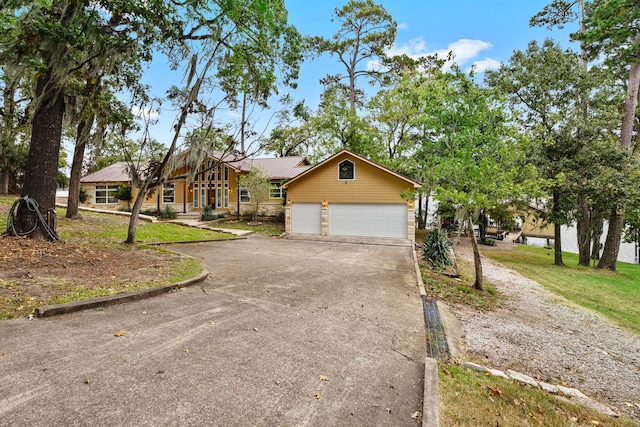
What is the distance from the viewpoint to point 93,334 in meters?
3.74

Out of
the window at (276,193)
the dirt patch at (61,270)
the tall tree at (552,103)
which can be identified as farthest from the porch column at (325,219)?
the tall tree at (552,103)

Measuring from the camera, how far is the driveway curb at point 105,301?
4223mm

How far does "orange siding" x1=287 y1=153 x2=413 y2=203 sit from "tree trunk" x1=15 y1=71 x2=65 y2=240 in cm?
1203

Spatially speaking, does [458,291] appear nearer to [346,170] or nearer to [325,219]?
[325,219]

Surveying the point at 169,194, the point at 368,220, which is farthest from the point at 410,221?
the point at 169,194

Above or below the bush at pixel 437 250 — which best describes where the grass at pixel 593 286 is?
below

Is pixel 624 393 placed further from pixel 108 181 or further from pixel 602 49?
pixel 108 181

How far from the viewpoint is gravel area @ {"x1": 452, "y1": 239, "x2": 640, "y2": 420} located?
4.05 m

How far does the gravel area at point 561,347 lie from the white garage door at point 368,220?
341 inches

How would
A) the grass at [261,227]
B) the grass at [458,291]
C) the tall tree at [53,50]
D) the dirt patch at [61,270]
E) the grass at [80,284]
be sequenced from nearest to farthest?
the grass at [80,284], the dirt patch at [61,270], the tall tree at [53,50], the grass at [458,291], the grass at [261,227]

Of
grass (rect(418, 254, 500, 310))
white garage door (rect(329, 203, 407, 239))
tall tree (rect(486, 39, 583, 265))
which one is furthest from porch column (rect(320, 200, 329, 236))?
tall tree (rect(486, 39, 583, 265))

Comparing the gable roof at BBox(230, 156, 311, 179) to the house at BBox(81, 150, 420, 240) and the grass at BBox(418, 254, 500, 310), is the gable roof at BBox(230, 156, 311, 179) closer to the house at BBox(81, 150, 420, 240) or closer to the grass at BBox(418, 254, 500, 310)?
the house at BBox(81, 150, 420, 240)

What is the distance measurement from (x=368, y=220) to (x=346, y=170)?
311 cm

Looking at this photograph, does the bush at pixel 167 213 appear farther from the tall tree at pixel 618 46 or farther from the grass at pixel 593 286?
the tall tree at pixel 618 46
